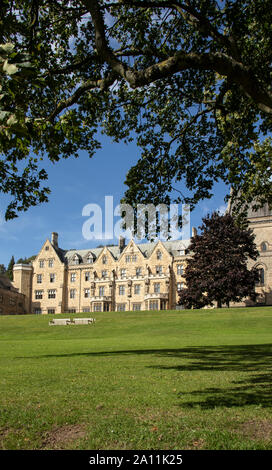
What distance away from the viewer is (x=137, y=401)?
739 centimetres

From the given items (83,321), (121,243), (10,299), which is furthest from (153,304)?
(10,299)

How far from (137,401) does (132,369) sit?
4282 mm

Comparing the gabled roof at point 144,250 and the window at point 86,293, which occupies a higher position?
the gabled roof at point 144,250

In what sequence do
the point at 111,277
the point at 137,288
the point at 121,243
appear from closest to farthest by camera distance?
1. the point at 137,288
2. the point at 111,277
3. the point at 121,243

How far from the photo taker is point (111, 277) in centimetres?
7338

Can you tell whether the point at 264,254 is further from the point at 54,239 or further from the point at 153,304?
the point at 54,239

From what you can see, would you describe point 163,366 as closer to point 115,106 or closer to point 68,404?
point 68,404

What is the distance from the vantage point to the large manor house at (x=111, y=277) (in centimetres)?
6310

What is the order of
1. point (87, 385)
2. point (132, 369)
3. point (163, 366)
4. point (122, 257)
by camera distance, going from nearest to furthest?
point (87, 385), point (132, 369), point (163, 366), point (122, 257)

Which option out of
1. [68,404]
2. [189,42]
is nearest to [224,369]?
[68,404]

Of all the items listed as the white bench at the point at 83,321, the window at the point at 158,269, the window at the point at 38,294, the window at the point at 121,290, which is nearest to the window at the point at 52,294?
the window at the point at 38,294

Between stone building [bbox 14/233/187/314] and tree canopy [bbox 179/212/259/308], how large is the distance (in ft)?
51.2

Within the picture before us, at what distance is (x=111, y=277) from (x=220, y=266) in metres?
28.3

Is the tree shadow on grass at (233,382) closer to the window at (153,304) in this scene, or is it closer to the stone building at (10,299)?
the window at (153,304)
